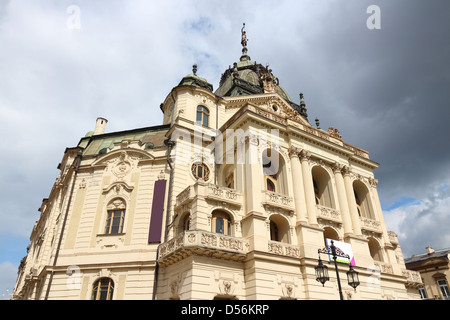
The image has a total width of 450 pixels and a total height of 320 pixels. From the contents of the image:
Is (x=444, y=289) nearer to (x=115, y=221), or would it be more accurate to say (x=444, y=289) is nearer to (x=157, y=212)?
(x=157, y=212)

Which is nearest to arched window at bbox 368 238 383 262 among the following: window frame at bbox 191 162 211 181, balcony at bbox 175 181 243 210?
balcony at bbox 175 181 243 210

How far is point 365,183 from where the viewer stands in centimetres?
3334

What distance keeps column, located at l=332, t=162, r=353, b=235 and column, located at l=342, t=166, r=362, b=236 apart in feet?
1.60

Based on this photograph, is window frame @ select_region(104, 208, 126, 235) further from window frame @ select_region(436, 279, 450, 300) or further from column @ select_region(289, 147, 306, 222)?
window frame @ select_region(436, 279, 450, 300)

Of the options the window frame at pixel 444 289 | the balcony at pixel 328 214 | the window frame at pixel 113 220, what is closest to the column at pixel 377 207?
the balcony at pixel 328 214

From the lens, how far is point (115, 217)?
85.9 ft

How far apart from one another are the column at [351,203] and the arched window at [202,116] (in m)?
14.1

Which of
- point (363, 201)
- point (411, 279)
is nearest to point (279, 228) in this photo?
point (363, 201)

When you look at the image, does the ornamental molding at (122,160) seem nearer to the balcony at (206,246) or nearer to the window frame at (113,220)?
the window frame at (113,220)

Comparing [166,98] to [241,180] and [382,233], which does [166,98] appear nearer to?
[241,180]

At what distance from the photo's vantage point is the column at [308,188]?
2555 centimetres

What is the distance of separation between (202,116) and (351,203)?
53.2ft

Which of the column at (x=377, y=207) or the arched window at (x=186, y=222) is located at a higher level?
the column at (x=377, y=207)
